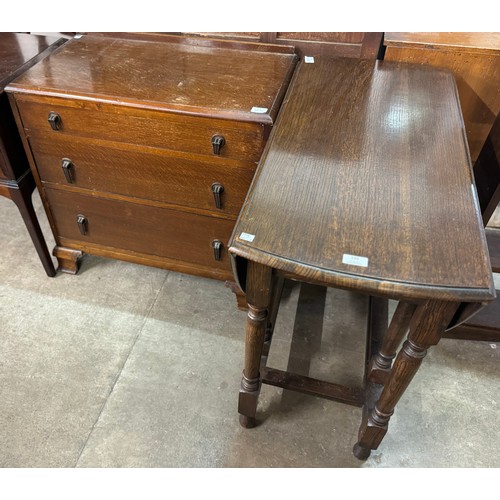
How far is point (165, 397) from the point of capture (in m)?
1.57

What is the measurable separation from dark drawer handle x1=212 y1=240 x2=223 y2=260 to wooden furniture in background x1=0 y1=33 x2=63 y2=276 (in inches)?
28.8

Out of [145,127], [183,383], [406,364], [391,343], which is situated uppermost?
[145,127]

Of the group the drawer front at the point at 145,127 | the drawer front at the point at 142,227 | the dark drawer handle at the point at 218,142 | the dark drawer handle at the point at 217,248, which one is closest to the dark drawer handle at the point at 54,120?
the drawer front at the point at 145,127

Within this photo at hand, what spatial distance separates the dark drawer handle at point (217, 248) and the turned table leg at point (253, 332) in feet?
1.67

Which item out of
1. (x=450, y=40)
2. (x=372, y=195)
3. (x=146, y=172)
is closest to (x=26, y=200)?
(x=146, y=172)

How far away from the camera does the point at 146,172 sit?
60.4 inches

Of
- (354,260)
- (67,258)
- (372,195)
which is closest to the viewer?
(354,260)

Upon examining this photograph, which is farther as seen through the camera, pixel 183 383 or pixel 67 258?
pixel 67 258

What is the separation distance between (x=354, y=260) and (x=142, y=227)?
3.39 ft

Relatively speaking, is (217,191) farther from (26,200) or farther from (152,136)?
(26,200)

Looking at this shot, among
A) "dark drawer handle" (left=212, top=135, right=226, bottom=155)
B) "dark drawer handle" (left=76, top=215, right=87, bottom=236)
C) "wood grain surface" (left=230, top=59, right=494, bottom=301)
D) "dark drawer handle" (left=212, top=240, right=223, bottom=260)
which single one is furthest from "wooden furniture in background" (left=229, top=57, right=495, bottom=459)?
"dark drawer handle" (left=76, top=215, right=87, bottom=236)

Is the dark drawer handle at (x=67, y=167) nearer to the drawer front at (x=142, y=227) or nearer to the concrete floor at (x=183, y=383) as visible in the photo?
the drawer front at (x=142, y=227)

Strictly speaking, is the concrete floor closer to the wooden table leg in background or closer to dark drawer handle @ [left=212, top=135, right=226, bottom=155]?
the wooden table leg in background

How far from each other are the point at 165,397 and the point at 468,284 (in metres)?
1.10
